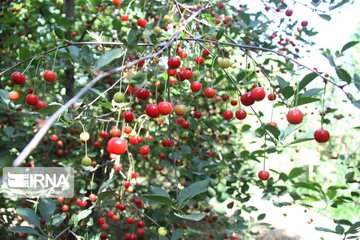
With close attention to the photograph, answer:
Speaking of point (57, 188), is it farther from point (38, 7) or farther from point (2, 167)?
point (38, 7)

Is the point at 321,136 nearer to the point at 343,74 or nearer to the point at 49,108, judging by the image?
the point at 343,74

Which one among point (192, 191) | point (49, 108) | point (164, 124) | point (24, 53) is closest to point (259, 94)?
point (192, 191)

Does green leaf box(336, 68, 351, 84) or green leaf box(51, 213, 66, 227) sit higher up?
green leaf box(336, 68, 351, 84)

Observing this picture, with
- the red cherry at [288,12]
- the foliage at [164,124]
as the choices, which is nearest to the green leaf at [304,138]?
the foliage at [164,124]

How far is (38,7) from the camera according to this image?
3797mm

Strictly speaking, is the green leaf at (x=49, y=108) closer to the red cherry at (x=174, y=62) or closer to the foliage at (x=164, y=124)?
the foliage at (x=164, y=124)

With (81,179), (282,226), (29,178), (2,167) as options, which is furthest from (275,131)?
(282,226)

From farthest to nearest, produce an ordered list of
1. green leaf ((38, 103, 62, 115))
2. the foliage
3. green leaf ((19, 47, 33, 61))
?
1. the foliage
2. green leaf ((19, 47, 33, 61))
3. green leaf ((38, 103, 62, 115))

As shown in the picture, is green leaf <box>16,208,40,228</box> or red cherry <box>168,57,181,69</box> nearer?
red cherry <box>168,57,181,69</box>

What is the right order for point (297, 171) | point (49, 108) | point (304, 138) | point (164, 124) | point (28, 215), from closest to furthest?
point (49, 108), point (304, 138), point (28, 215), point (297, 171), point (164, 124)

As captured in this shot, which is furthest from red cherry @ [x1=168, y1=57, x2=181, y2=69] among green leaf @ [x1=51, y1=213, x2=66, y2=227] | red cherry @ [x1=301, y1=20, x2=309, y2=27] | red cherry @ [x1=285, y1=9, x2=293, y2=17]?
red cherry @ [x1=301, y1=20, x2=309, y2=27]

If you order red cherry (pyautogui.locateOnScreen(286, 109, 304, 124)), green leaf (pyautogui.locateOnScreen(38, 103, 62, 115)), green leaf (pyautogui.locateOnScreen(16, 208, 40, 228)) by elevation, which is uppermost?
red cherry (pyautogui.locateOnScreen(286, 109, 304, 124))

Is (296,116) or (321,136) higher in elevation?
(296,116)

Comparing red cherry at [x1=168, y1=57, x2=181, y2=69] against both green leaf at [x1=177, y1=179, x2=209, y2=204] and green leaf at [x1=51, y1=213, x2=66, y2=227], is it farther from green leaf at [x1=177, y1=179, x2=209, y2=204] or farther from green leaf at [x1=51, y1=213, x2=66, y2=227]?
green leaf at [x1=51, y1=213, x2=66, y2=227]
